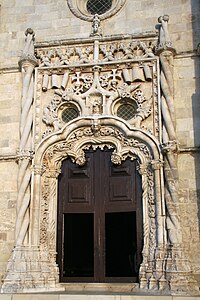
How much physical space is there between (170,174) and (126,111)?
190 centimetres

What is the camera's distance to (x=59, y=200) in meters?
10.1

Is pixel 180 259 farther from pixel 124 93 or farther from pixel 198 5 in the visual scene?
pixel 198 5

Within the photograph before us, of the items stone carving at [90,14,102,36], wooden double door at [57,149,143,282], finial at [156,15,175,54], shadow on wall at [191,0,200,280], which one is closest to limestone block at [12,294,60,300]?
wooden double door at [57,149,143,282]

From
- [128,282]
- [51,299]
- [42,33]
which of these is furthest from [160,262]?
[42,33]

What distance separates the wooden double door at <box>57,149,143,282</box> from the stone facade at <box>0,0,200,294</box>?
246 mm

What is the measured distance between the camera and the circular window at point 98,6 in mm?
11125

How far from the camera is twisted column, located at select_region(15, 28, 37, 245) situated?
31.4ft

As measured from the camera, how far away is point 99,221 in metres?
9.79

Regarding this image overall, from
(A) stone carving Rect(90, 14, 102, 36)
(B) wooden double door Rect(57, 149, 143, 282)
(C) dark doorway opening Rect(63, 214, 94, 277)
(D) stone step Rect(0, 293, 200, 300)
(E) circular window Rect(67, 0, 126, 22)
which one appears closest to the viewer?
(D) stone step Rect(0, 293, 200, 300)

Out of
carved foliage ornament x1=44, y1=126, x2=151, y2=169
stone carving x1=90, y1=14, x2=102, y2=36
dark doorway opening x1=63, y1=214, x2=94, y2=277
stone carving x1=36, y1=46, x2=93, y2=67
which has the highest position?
stone carving x1=90, y1=14, x2=102, y2=36

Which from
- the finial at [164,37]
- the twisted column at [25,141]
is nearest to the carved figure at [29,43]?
the twisted column at [25,141]

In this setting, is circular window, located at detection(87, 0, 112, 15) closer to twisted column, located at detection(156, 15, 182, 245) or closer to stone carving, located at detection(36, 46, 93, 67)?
stone carving, located at detection(36, 46, 93, 67)

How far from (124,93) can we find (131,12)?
212 centimetres

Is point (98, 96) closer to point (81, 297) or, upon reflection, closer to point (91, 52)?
point (91, 52)
